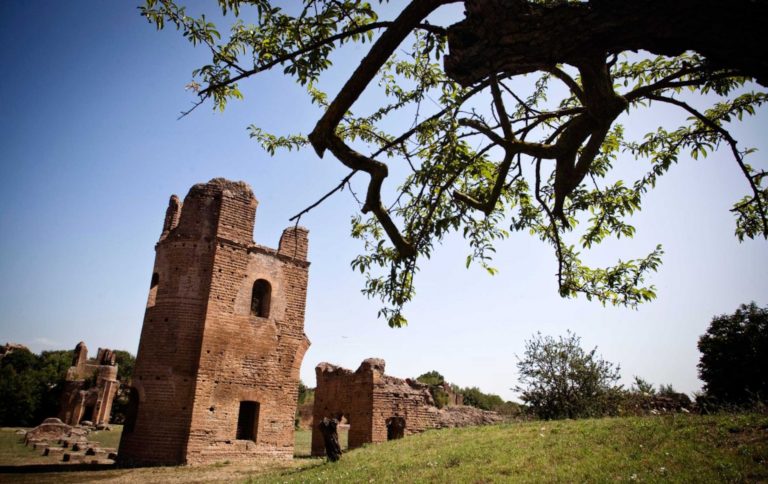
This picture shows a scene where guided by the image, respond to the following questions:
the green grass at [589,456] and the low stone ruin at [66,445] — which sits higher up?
the green grass at [589,456]

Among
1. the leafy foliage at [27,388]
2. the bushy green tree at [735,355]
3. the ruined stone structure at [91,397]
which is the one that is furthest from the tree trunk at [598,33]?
the leafy foliage at [27,388]

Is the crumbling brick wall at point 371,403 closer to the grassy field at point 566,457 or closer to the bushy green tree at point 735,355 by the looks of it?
the grassy field at point 566,457

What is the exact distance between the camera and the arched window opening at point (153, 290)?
48.7 feet

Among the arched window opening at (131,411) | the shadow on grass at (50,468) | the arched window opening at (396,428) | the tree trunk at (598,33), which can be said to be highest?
the tree trunk at (598,33)

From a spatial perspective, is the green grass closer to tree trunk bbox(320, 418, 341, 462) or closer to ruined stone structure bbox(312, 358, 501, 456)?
tree trunk bbox(320, 418, 341, 462)

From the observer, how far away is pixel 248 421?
15.0 metres

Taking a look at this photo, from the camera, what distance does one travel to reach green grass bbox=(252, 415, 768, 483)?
18.6 ft

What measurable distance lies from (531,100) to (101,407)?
42.4 meters

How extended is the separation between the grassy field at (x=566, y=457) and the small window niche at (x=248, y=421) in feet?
9.15

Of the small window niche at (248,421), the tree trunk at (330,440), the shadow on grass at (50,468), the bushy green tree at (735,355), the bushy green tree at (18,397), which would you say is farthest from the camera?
the bushy green tree at (18,397)

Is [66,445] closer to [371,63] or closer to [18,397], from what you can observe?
[18,397]

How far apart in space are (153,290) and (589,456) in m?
14.6

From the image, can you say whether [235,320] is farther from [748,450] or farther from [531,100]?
[748,450]

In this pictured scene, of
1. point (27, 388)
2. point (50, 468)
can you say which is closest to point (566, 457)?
point (50, 468)
